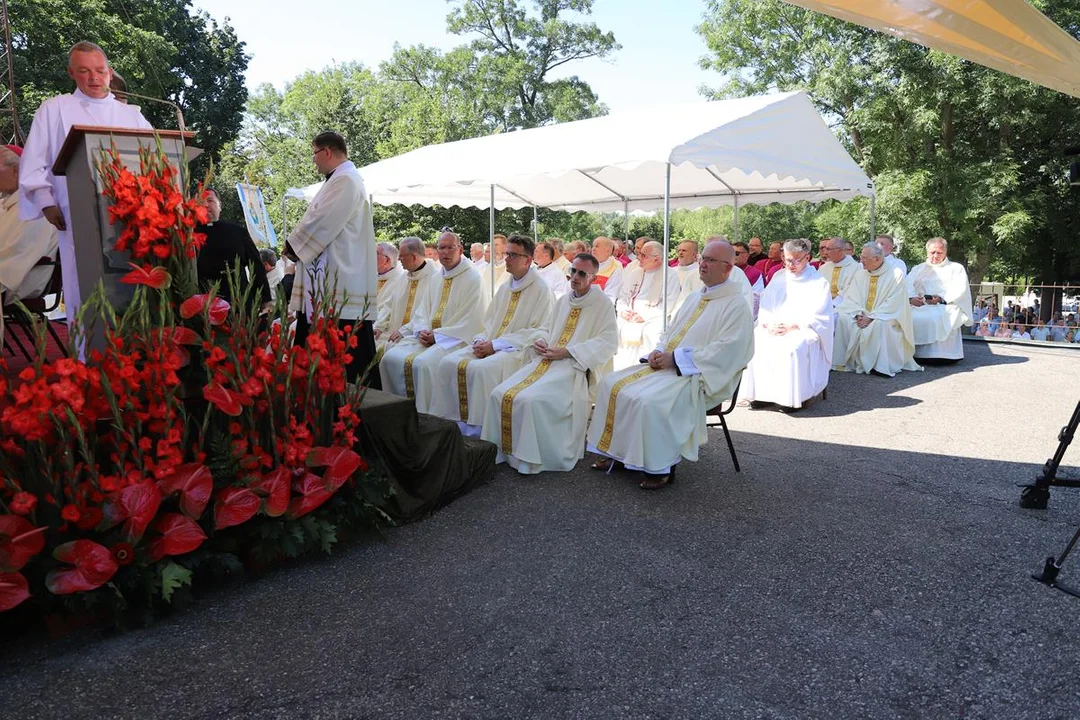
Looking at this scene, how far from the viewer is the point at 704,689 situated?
253 centimetres

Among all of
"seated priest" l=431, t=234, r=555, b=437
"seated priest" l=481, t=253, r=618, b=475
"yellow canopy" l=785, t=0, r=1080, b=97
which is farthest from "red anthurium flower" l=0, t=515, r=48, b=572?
"yellow canopy" l=785, t=0, r=1080, b=97

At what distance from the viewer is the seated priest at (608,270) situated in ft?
32.8

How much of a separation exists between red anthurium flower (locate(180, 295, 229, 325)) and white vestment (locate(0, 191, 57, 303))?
260 centimetres

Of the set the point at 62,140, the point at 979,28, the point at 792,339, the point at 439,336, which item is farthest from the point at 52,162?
the point at 792,339

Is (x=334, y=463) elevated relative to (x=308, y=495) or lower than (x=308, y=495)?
elevated

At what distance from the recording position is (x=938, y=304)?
10.1 metres

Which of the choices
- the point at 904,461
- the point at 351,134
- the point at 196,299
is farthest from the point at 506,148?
the point at 351,134

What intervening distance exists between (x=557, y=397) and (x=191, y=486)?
2.67 meters

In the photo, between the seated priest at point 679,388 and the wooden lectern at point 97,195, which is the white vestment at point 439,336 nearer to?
the seated priest at point 679,388

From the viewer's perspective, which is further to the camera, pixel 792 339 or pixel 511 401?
pixel 792 339

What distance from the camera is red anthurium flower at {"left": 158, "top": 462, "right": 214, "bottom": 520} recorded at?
2.95m

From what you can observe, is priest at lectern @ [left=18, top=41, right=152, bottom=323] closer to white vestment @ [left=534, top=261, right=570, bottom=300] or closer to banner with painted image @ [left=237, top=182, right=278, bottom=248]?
white vestment @ [left=534, top=261, right=570, bottom=300]

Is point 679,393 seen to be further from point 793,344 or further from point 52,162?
point 52,162

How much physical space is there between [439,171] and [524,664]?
7.66 metres
